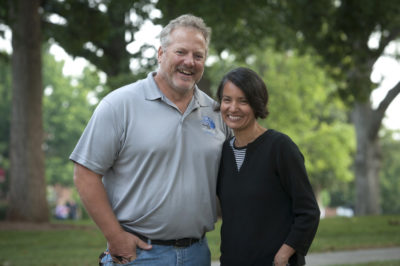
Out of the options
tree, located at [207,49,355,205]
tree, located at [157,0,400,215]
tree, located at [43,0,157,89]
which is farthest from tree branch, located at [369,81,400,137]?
tree, located at [207,49,355,205]

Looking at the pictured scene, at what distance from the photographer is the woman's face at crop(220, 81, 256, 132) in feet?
10.8

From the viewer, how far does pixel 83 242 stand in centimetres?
1100

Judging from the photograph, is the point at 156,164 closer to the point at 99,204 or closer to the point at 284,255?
the point at 99,204

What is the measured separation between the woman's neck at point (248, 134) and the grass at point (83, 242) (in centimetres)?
563

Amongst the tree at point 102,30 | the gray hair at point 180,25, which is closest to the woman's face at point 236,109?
the gray hair at point 180,25

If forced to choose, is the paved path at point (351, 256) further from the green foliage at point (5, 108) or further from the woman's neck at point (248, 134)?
the green foliage at point (5, 108)

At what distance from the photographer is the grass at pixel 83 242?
9055 mm

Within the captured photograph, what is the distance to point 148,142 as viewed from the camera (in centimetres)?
321

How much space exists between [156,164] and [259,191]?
61cm

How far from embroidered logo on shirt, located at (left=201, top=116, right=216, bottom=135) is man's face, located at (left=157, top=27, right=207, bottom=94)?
0.23 meters

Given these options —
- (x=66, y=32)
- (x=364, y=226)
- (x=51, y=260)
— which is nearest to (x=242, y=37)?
(x=66, y=32)

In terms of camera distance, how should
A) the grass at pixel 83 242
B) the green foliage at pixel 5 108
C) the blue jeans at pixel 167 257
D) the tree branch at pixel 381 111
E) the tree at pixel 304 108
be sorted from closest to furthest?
the blue jeans at pixel 167 257
the grass at pixel 83 242
the tree branch at pixel 381 111
the tree at pixel 304 108
the green foliage at pixel 5 108

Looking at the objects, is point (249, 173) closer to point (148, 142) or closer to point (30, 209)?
point (148, 142)

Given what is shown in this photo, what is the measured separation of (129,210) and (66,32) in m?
13.3
